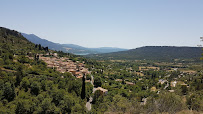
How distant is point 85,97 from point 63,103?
9.84m

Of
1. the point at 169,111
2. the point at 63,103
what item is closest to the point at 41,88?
the point at 63,103

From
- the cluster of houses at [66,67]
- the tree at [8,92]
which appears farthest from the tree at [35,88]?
the cluster of houses at [66,67]

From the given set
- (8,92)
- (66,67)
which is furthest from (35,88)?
(66,67)

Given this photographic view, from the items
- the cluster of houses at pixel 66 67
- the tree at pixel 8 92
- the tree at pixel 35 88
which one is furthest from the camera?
the cluster of houses at pixel 66 67

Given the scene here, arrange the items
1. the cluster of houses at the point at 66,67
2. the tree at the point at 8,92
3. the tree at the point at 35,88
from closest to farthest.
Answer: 1. the tree at the point at 8,92
2. the tree at the point at 35,88
3. the cluster of houses at the point at 66,67

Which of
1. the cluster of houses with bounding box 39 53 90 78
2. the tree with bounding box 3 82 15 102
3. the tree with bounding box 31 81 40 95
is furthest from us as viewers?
the cluster of houses with bounding box 39 53 90 78

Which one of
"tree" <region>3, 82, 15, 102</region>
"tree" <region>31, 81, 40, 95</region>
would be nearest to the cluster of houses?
"tree" <region>31, 81, 40, 95</region>

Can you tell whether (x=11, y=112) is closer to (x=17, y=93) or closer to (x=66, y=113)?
(x=17, y=93)

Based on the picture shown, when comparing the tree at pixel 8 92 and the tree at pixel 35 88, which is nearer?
the tree at pixel 8 92

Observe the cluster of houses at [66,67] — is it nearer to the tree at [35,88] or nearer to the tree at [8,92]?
the tree at [35,88]

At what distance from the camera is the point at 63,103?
30.0 meters

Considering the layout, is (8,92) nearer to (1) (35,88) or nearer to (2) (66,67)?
(1) (35,88)

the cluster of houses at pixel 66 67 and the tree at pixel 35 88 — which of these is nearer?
the tree at pixel 35 88

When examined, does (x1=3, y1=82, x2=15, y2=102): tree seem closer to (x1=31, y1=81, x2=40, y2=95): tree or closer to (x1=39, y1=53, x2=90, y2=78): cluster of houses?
(x1=31, y1=81, x2=40, y2=95): tree
